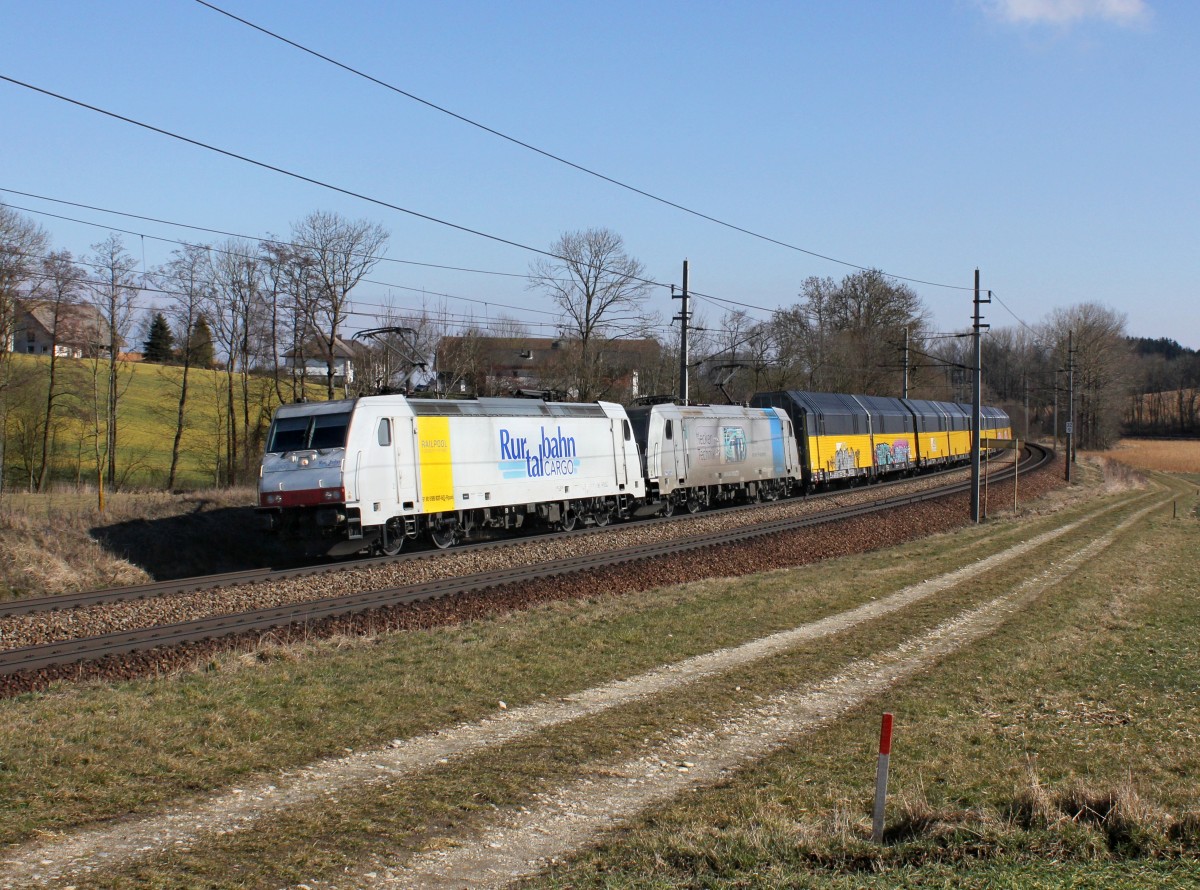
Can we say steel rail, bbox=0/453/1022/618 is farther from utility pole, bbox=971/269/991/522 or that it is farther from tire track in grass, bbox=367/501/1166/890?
utility pole, bbox=971/269/991/522

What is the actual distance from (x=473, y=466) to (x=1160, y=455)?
8006cm

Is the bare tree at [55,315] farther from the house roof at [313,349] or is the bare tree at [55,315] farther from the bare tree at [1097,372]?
the bare tree at [1097,372]

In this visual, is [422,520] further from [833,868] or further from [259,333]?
[259,333]

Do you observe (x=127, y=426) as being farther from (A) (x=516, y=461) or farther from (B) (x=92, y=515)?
(A) (x=516, y=461)

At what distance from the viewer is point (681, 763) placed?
26.8ft

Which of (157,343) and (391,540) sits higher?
(157,343)

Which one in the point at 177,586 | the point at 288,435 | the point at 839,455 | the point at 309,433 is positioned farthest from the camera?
the point at 839,455

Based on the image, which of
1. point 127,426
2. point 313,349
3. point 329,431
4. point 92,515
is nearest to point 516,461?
point 329,431

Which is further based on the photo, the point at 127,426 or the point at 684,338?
the point at 127,426

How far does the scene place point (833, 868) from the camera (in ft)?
19.2

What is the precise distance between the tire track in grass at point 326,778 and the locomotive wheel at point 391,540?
11.1 meters

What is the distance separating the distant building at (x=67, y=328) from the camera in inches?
1447

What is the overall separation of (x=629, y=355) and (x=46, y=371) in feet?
106

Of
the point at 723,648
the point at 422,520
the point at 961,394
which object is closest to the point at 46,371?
the point at 422,520
